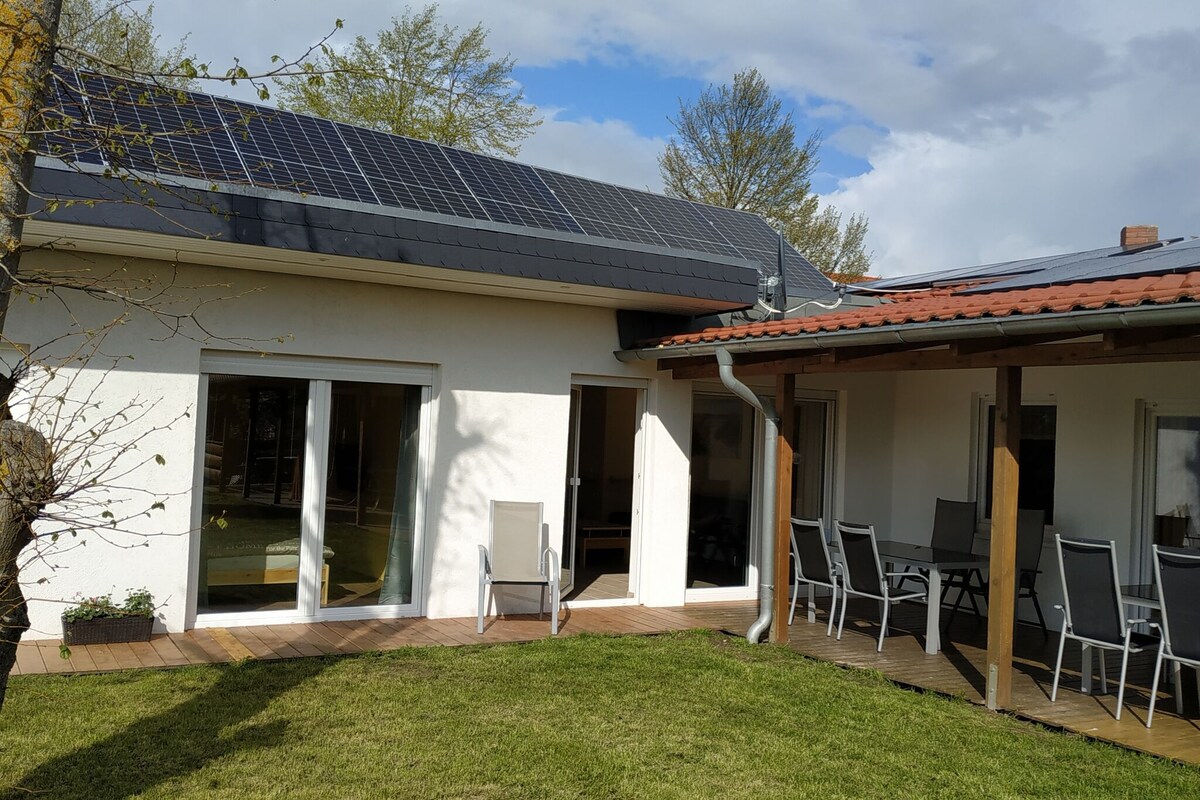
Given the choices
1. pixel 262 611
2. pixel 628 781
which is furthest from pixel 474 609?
pixel 628 781

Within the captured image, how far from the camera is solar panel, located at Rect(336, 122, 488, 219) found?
332 inches

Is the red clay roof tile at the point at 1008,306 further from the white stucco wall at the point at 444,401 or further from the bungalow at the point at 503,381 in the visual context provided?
the white stucco wall at the point at 444,401

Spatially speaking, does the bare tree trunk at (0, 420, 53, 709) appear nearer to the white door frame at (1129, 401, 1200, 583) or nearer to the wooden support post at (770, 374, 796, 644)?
the wooden support post at (770, 374, 796, 644)

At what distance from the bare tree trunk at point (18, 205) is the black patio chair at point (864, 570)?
6275mm

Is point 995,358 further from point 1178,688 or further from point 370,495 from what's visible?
point 370,495

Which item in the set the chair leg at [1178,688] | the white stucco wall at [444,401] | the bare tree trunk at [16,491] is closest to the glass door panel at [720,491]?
the white stucco wall at [444,401]

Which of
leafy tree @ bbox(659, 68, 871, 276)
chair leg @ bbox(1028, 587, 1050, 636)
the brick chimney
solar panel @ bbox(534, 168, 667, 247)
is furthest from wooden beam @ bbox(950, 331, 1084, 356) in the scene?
leafy tree @ bbox(659, 68, 871, 276)

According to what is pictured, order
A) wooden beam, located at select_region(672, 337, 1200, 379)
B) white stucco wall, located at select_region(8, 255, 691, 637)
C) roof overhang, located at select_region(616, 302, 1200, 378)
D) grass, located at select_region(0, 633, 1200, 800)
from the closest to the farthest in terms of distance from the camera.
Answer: grass, located at select_region(0, 633, 1200, 800), roof overhang, located at select_region(616, 302, 1200, 378), wooden beam, located at select_region(672, 337, 1200, 379), white stucco wall, located at select_region(8, 255, 691, 637)

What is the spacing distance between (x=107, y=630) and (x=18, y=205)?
4.77 m

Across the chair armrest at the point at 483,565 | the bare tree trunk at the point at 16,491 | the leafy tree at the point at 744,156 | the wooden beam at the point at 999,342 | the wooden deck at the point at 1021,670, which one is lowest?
the wooden deck at the point at 1021,670

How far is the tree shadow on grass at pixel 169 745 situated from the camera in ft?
15.1

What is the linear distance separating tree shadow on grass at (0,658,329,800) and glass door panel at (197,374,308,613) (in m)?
1.66

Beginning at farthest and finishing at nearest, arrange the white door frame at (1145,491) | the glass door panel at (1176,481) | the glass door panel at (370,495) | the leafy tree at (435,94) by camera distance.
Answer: the leafy tree at (435,94)
the white door frame at (1145,491)
the glass door panel at (1176,481)
the glass door panel at (370,495)

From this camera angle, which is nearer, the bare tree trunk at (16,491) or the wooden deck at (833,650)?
the bare tree trunk at (16,491)
